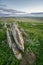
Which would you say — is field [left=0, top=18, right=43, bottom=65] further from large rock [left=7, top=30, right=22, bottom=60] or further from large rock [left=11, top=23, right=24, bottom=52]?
large rock [left=11, top=23, right=24, bottom=52]

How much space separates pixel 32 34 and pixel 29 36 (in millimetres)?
788

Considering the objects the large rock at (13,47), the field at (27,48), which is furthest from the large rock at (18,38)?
the field at (27,48)

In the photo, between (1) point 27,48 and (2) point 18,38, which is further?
(2) point 18,38

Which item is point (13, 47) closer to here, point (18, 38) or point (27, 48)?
point (18, 38)

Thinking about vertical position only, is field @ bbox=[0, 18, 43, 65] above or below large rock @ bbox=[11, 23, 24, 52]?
below

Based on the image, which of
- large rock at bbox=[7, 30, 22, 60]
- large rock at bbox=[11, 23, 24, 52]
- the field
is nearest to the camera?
the field

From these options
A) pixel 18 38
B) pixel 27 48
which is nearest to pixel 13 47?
pixel 18 38

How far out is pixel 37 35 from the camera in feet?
89.6

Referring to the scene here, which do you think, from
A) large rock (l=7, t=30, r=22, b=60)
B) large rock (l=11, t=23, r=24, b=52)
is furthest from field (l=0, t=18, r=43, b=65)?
large rock (l=11, t=23, r=24, b=52)

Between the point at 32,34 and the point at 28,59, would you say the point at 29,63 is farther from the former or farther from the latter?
the point at 32,34

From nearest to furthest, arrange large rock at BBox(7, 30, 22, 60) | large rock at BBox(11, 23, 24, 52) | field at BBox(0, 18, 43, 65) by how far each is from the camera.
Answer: field at BBox(0, 18, 43, 65), large rock at BBox(7, 30, 22, 60), large rock at BBox(11, 23, 24, 52)

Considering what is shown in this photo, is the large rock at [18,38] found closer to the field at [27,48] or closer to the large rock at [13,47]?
the large rock at [13,47]

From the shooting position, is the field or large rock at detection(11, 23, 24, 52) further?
large rock at detection(11, 23, 24, 52)

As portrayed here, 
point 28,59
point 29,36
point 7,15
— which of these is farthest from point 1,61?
point 7,15
